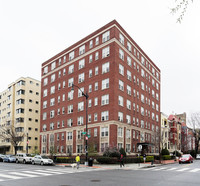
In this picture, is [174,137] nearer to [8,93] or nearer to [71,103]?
[71,103]

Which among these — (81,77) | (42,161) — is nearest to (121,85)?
(81,77)

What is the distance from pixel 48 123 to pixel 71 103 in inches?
408

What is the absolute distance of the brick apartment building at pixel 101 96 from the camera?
4612 centimetres

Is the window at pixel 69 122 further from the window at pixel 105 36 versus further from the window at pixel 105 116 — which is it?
the window at pixel 105 36

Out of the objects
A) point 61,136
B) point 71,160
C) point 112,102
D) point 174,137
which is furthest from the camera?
point 174,137

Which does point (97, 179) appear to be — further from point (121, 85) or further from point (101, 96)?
point (121, 85)

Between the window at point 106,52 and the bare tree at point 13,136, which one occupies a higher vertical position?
the window at point 106,52

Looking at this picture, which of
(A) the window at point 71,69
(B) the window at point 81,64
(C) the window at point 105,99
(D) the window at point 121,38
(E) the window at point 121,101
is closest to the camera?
(C) the window at point 105,99

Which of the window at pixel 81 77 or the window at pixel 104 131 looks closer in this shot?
the window at pixel 104 131

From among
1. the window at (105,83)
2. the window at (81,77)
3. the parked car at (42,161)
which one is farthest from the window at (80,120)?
the parked car at (42,161)

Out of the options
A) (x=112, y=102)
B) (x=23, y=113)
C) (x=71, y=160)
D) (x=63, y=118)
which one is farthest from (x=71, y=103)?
(x=23, y=113)

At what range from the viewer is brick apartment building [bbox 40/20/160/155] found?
151 ft

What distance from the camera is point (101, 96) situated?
156 feet

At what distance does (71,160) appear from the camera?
39.6 meters
